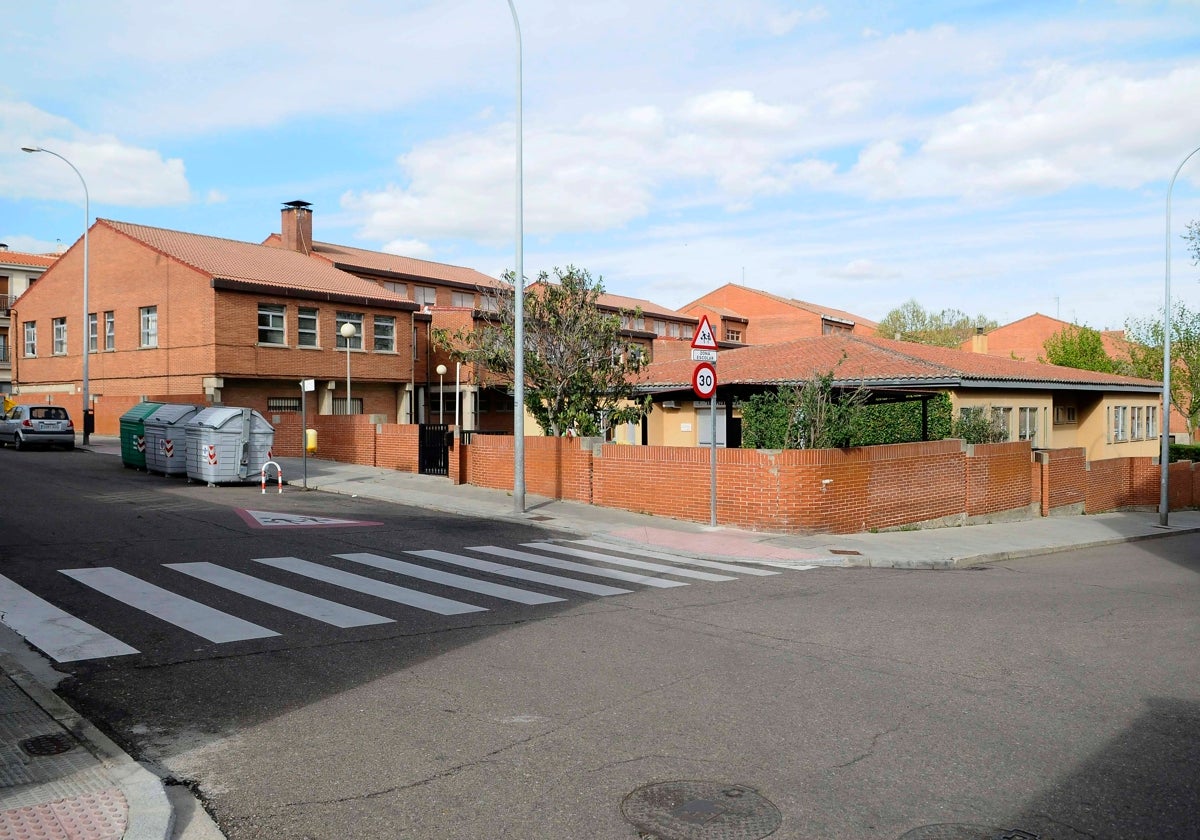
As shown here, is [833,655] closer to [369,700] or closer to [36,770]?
[369,700]

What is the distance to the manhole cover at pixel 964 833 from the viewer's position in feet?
14.1

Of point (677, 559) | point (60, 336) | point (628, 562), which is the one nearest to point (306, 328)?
point (60, 336)

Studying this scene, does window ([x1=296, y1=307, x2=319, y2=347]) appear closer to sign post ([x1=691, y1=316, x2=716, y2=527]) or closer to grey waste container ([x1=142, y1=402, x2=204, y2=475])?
grey waste container ([x1=142, y1=402, x2=204, y2=475])

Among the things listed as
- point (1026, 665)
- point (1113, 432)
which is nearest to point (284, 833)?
point (1026, 665)

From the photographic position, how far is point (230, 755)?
530 centimetres

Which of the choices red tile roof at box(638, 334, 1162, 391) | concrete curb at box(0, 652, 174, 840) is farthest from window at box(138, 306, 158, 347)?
concrete curb at box(0, 652, 174, 840)

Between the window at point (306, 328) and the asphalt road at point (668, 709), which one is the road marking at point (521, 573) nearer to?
the asphalt road at point (668, 709)

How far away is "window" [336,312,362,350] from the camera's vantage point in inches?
1484

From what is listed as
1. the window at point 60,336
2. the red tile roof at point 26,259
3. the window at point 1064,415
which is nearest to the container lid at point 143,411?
the window at point 60,336

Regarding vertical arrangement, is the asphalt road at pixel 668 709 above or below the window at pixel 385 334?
below

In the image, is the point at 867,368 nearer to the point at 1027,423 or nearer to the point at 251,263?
the point at 1027,423

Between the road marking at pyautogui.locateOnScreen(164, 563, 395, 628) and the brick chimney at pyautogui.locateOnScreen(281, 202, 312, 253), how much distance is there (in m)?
36.8

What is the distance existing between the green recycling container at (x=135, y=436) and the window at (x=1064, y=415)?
28.5m

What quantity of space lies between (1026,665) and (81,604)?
856 cm
